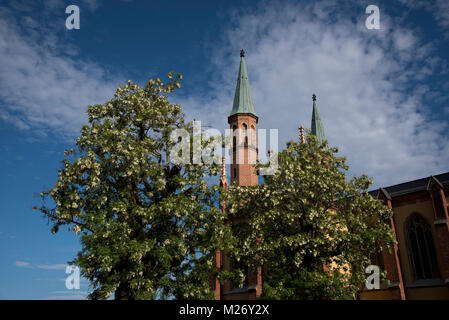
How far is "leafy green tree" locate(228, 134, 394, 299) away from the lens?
758 inches

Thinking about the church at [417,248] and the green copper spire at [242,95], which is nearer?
the church at [417,248]

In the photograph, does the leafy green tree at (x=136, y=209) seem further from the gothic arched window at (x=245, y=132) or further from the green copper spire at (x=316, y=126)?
the green copper spire at (x=316, y=126)

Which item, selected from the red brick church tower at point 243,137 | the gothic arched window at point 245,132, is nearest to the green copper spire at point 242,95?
the red brick church tower at point 243,137

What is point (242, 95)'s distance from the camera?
160 ft

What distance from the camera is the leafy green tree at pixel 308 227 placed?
19.2 meters

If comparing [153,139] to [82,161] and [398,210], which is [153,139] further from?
[398,210]

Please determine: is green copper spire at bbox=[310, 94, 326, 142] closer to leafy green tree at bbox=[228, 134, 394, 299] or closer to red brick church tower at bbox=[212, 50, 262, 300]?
red brick church tower at bbox=[212, 50, 262, 300]

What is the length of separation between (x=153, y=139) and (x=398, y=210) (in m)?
23.0

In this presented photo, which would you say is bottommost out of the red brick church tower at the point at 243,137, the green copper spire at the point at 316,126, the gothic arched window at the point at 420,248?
the gothic arched window at the point at 420,248

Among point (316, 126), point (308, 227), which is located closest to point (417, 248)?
point (308, 227)

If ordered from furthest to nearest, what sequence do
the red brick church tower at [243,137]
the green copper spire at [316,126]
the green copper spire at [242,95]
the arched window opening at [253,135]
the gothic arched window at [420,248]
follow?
1. the green copper spire at [316,126]
2. the green copper spire at [242,95]
3. the arched window opening at [253,135]
4. the red brick church tower at [243,137]
5. the gothic arched window at [420,248]

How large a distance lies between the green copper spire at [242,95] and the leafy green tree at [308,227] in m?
25.2

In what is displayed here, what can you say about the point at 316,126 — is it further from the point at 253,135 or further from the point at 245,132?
the point at 245,132
